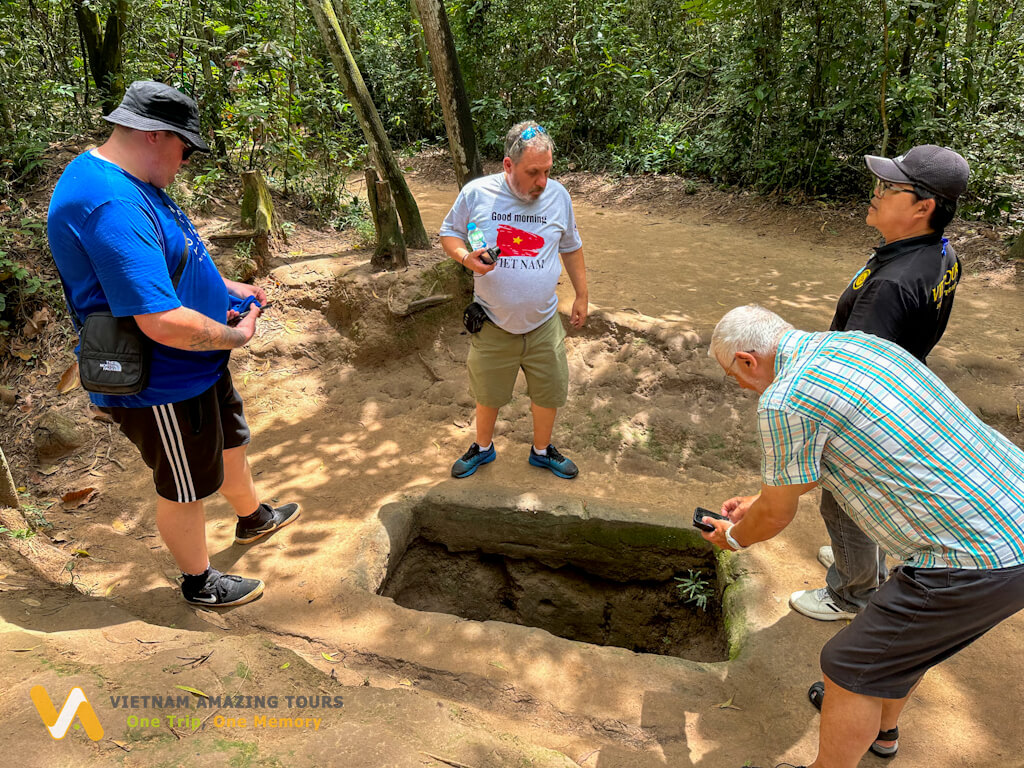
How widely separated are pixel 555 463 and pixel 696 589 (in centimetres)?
109

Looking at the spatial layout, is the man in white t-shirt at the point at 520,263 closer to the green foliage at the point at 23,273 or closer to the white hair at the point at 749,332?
the white hair at the point at 749,332

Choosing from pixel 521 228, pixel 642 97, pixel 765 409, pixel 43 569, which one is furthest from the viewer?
pixel 642 97

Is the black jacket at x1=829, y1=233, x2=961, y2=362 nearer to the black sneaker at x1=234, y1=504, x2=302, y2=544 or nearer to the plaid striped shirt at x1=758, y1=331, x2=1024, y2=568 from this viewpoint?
the plaid striped shirt at x1=758, y1=331, x2=1024, y2=568

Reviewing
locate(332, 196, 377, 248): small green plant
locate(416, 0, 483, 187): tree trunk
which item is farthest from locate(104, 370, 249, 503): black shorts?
locate(332, 196, 377, 248): small green plant

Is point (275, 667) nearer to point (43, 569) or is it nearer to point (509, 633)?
point (509, 633)

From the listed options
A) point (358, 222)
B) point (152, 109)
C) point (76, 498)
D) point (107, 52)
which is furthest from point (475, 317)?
point (107, 52)

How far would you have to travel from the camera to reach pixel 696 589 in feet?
11.6

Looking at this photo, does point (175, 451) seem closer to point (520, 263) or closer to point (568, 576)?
point (520, 263)

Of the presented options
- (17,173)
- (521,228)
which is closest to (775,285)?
(521,228)

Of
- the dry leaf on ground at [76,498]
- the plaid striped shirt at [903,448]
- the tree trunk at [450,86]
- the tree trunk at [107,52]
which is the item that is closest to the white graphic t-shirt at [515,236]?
the plaid striped shirt at [903,448]

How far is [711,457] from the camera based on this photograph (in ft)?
14.1

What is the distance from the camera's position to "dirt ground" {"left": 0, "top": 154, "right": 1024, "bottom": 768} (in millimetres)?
2125

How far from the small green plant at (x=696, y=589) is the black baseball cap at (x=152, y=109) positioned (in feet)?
10.2

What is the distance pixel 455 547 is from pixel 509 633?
1035 mm
